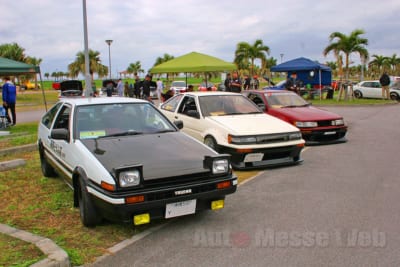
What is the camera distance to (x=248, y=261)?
3633 mm

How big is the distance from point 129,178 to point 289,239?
1.79 metres

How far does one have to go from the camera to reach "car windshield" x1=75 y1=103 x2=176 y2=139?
5176mm

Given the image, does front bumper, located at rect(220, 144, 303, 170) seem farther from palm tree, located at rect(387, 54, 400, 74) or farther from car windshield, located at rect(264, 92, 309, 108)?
palm tree, located at rect(387, 54, 400, 74)

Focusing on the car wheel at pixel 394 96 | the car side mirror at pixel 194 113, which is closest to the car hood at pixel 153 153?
the car side mirror at pixel 194 113

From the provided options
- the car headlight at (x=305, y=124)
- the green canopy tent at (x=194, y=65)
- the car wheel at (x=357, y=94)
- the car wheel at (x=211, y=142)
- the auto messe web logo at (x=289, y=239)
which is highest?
the green canopy tent at (x=194, y=65)

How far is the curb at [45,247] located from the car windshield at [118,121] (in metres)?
1.36

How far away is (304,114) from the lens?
988 centimetres

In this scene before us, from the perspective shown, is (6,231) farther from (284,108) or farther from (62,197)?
(284,108)

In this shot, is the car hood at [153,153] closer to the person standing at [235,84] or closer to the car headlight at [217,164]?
the car headlight at [217,164]

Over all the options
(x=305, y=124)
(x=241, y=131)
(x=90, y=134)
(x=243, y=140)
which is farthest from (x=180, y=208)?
(x=305, y=124)

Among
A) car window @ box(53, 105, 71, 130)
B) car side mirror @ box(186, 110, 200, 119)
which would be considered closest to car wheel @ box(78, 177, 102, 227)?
car window @ box(53, 105, 71, 130)

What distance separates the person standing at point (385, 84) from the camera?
2367 cm

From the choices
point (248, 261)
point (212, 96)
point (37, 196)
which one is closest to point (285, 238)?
point (248, 261)

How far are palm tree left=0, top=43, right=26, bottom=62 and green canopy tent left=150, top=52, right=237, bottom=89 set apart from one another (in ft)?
105
